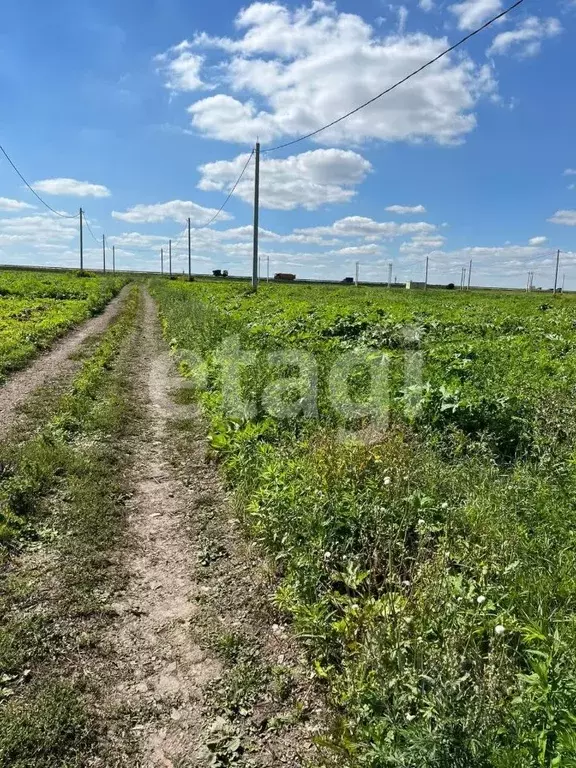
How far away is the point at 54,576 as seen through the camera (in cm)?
397

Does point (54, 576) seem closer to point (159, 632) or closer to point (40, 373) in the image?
point (159, 632)

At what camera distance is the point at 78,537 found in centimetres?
454

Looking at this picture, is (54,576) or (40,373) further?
(40,373)

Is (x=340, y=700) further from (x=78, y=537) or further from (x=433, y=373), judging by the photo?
(x=433, y=373)

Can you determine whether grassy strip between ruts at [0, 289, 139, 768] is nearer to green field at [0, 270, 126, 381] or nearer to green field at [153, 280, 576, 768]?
green field at [153, 280, 576, 768]

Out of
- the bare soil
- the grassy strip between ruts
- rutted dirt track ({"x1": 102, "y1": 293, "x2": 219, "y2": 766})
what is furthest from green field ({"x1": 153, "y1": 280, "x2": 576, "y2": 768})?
the grassy strip between ruts

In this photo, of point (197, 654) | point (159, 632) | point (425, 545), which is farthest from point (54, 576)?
point (425, 545)

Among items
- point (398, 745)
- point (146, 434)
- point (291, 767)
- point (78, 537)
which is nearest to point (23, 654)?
point (78, 537)

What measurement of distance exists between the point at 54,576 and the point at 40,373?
27.1ft

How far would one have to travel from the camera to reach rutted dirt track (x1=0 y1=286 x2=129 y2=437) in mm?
8484

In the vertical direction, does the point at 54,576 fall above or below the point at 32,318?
below

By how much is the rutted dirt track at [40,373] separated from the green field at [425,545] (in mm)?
3336

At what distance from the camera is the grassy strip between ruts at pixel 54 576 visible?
8.89ft

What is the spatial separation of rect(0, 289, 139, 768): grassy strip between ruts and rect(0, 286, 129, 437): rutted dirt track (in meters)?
1.21
